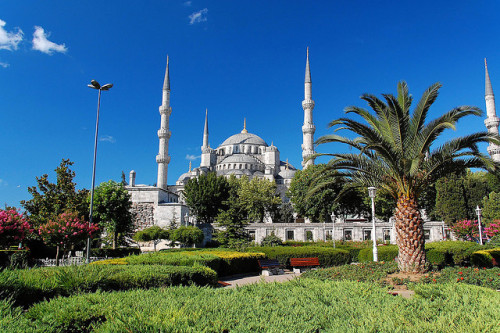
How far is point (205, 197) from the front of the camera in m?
40.2

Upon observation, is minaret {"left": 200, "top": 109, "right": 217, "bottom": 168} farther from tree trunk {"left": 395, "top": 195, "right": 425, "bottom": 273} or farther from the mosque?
tree trunk {"left": 395, "top": 195, "right": 425, "bottom": 273}

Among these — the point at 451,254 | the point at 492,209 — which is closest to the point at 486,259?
the point at 451,254

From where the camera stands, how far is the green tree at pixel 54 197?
2005cm

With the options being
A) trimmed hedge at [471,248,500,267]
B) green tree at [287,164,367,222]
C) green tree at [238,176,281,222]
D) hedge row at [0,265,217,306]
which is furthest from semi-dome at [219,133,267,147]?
hedge row at [0,265,217,306]

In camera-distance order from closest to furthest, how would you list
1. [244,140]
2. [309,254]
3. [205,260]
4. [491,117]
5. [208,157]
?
[205,260] → [309,254] → [491,117] → [208,157] → [244,140]

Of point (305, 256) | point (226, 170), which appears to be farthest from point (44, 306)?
point (226, 170)

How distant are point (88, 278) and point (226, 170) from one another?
56388 mm

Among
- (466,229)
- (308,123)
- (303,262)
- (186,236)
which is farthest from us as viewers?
(308,123)

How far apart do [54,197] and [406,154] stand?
60.9 ft

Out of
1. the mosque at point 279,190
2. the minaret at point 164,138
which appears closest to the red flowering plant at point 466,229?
the mosque at point 279,190

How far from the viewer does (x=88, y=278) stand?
630 cm

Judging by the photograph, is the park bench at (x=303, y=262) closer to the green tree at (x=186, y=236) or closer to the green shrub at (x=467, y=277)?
the green shrub at (x=467, y=277)

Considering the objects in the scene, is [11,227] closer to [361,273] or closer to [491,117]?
[361,273]

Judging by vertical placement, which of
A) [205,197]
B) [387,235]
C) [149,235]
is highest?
[205,197]
